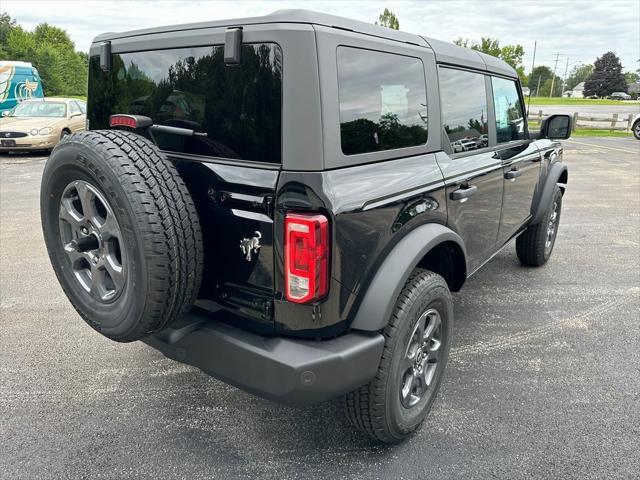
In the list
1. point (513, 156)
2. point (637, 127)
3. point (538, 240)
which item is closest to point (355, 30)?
point (513, 156)

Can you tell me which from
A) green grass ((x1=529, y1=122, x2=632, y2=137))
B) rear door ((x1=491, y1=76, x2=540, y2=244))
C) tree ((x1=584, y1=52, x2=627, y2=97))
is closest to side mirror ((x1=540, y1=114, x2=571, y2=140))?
rear door ((x1=491, y1=76, x2=540, y2=244))

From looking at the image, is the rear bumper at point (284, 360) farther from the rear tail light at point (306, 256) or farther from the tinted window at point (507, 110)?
the tinted window at point (507, 110)

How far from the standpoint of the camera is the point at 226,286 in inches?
84.9

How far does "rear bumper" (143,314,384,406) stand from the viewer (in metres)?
1.95

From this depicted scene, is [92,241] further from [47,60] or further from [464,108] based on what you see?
[47,60]

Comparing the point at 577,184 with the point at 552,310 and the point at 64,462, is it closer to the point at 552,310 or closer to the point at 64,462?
the point at 552,310

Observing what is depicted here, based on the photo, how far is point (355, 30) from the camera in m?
2.12

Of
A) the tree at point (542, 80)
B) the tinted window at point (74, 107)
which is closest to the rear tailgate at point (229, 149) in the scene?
the tinted window at point (74, 107)

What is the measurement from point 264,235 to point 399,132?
35.1 inches

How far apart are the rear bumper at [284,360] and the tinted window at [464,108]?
141cm

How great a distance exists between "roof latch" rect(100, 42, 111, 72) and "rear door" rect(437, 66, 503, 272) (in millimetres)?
1766

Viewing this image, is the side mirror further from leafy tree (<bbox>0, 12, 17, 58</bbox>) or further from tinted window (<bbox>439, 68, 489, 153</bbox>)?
leafy tree (<bbox>0, 12, 17, 58</bbox>)

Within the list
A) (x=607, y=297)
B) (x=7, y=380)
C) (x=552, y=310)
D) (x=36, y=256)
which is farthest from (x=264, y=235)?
(x=36, y=256)

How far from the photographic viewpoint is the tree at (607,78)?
92.0 m
